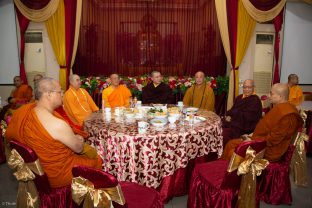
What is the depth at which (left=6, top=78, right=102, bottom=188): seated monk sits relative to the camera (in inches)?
89.1

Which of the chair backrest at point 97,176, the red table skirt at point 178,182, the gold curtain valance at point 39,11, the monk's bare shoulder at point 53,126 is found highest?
the gold curtain valance at point 39,11

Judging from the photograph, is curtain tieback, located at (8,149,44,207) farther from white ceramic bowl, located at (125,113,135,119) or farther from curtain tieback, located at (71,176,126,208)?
white ceramic bowl, located at (125,113,135,119)

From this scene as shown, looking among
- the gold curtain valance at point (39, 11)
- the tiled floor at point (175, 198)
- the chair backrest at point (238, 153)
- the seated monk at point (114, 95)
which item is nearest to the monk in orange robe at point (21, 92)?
the gold curtain valance at point (39, 11)

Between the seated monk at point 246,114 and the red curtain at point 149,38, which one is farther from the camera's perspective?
the red curtain at point 149,38

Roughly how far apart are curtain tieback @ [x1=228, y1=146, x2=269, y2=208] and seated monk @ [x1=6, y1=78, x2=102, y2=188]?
133 cm

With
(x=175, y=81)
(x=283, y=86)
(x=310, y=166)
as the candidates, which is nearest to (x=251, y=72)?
(x=175, y=81)

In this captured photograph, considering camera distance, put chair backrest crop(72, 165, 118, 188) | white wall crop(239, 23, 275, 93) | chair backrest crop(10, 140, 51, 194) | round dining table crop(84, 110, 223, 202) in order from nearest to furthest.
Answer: chair backrest crop(72, 165, 118, 188), chair backrest crop(10, 140, 51, 194), round dining table crop(84, 110, 223, 202), white wall crop(239, 23, 275, 93)

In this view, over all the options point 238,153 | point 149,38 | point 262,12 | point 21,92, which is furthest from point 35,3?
point 238,153

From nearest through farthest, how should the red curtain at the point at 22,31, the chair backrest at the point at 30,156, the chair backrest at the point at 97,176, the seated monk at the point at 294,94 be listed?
1. the chair backrest at the point at 97,176
2. the chair backrest at the point at 30,156
3. the seated monk at the point at 294,94
4. the red curtain at the point at 22,31

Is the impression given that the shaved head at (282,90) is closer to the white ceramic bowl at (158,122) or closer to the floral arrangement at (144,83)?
the white ceramic bowl at (158,122)

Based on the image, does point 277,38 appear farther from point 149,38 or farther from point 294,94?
point 149,38

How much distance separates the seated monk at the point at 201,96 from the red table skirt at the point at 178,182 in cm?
147

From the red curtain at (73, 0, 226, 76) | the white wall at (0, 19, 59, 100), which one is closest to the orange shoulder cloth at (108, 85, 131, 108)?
the red curtain at (73, 0, 226, 76)

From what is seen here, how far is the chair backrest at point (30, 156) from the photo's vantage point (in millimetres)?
2133
